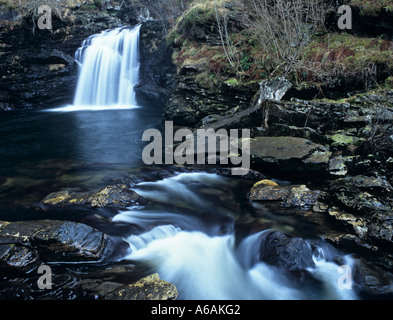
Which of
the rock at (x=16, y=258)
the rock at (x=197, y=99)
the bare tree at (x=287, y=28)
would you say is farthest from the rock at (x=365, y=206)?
the rock at (x=197, y=99)

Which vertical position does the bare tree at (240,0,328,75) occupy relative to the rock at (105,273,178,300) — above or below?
above

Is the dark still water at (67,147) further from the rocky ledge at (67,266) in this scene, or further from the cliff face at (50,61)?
the rocky ledge at (67,266)

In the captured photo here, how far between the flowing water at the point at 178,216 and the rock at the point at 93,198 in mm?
322

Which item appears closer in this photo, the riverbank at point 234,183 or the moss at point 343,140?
the riverbank at point 234,183

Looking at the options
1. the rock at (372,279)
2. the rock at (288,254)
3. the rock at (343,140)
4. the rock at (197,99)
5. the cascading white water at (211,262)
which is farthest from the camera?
the rock at (197,99)

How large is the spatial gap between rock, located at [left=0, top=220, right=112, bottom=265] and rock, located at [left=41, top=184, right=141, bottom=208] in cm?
132

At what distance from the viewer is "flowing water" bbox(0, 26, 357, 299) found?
13.0 feet

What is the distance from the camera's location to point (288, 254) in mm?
3992

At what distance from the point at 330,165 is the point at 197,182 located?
134 inches

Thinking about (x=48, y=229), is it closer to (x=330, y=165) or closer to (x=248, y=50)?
(x=330, y=165)

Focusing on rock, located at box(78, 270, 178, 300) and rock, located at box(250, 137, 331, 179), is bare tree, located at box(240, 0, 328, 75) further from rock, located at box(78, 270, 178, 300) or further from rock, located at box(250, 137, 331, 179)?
rock, located at box(78, 270, 178, 300)

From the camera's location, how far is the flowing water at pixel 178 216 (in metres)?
3.97

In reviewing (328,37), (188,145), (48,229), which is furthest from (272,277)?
(328,37)

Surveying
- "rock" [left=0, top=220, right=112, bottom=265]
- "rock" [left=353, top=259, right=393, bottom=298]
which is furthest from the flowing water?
"rock" [left=0, top=220, right=112, bottom=265]
